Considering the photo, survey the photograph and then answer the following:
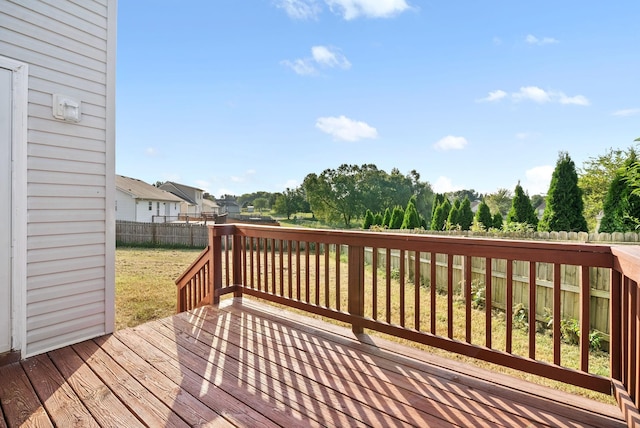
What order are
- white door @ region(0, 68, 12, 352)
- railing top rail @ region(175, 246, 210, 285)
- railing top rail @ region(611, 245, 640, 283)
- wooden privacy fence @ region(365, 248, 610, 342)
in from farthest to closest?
wooden privacy fence @ region(365, 248, 610, 342), railing top rail @ region(175, 246, 210, 285), white door @ region(0, 68, 12, 352), railing top rail @ region(611, 245, 640, 283)

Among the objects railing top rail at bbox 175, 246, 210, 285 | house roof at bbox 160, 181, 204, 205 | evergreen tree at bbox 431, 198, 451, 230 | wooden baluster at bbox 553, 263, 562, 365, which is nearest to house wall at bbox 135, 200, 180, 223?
house roof at bbox 160, 181, 204, 205

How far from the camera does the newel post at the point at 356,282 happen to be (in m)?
2.58

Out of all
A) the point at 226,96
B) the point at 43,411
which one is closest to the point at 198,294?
the point at 43,411

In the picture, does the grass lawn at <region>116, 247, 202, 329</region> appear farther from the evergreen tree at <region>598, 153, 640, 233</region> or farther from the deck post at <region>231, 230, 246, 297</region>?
the evergreen tree at <region>598, 153, 640, 233</region>

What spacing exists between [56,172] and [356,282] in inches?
97.2

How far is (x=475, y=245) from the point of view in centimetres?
197

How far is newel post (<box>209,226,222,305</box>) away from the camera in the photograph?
344cm

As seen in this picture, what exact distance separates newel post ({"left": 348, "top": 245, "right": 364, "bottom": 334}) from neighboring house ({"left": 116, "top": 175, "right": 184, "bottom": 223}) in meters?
19.9

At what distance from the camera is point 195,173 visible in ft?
117

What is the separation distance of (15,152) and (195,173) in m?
35.9

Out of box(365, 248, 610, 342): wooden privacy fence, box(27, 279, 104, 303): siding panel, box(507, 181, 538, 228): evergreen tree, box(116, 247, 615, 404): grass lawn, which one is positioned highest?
box(507, 181, 538, 228): evergreen tree

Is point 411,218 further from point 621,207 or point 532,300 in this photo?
point 532,300

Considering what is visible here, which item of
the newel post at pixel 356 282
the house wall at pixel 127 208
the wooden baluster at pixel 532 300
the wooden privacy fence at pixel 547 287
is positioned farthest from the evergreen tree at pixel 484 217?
the house wall at pixel 127 208

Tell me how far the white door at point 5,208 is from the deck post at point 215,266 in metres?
1.63
